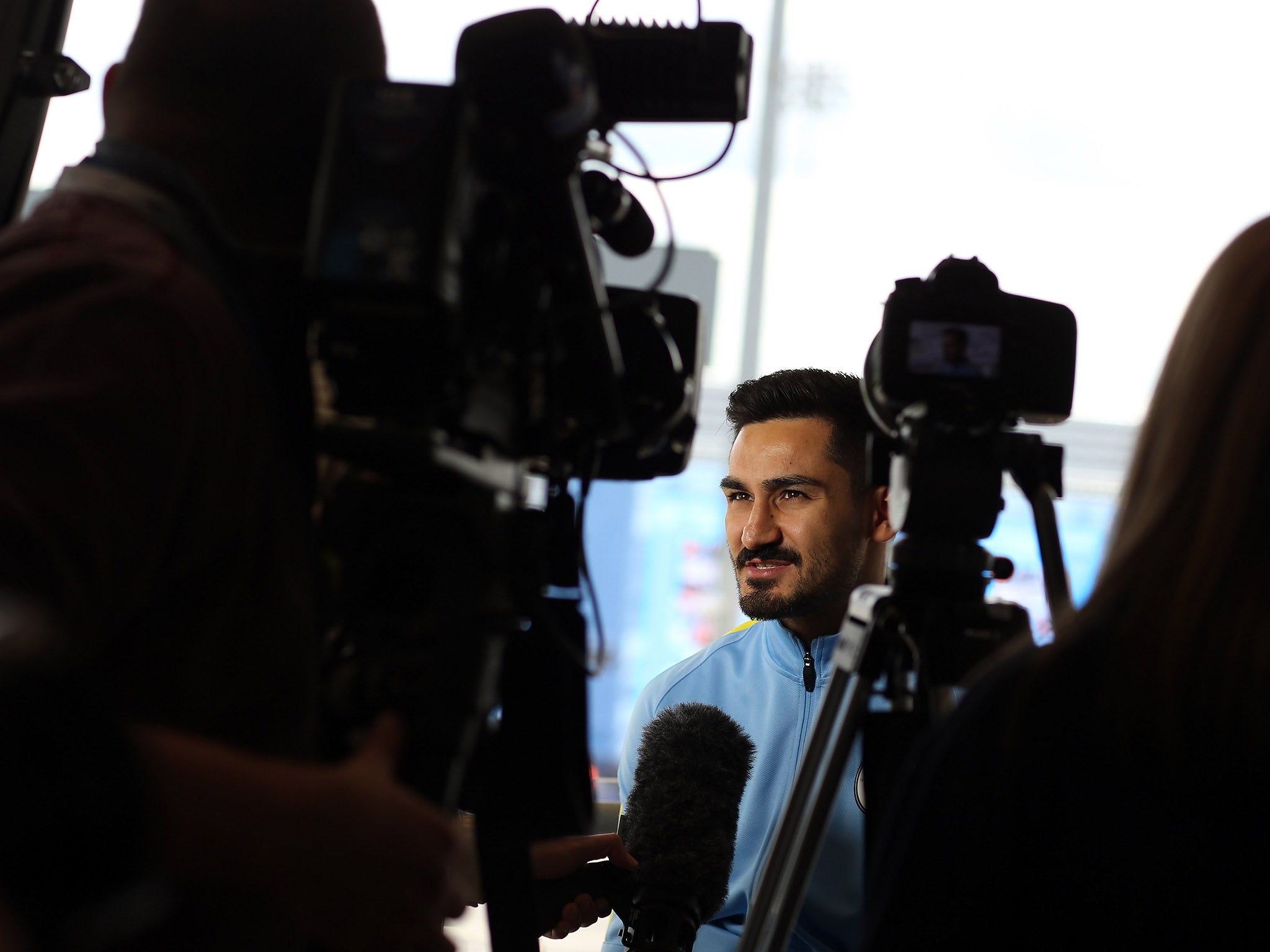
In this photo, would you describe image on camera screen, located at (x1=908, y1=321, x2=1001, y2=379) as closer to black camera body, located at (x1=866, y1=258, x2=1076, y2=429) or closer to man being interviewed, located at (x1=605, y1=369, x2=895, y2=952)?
black camera body, located at (x1=866, y1=258, x2=1076, y2=429)

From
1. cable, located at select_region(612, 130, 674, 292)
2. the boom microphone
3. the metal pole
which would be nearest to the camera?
cable, located at select_region(612, 130, 674, 292)

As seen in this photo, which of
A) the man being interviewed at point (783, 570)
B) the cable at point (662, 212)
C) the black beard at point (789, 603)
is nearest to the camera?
the cable at point (662, 212)

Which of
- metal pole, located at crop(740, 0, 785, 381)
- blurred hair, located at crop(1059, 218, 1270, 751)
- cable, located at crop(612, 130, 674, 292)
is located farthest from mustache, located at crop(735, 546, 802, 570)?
metal pole, located at crop(740, 0, 785, 381)

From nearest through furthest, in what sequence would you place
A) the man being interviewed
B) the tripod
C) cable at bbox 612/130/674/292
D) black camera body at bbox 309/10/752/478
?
1. black camera body at bbox 309/10/752/478
2. cable at bbox 612/130/674/292
3. the tripod
4. the man being interviewed

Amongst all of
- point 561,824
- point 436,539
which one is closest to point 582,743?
point 561,824

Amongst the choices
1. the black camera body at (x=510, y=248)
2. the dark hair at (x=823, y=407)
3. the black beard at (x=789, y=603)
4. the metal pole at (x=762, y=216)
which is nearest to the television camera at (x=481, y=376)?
the black camera body at (x=510, y=248)

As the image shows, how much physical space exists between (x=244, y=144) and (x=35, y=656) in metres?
0.40

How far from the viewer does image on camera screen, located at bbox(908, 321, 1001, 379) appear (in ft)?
3.30

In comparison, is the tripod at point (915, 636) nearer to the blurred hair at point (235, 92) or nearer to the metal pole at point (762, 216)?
the blurred hair at point (235, 92)

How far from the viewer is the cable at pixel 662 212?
817 mm

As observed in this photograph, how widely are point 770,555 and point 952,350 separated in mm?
945

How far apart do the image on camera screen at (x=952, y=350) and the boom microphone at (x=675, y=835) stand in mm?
602

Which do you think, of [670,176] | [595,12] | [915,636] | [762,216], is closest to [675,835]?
[915,636]

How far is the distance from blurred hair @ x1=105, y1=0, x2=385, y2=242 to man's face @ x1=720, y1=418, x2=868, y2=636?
4.35 ft
